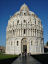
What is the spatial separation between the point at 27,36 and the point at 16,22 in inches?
337

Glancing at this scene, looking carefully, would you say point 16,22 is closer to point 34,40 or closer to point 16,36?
point 16,36

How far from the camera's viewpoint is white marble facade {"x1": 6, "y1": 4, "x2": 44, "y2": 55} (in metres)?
61.1

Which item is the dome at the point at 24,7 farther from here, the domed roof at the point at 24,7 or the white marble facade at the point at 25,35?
the white marble facade at the point at 25,35

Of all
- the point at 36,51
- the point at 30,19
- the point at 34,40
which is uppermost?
the point at 30,19

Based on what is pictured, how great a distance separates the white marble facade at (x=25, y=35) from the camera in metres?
61.1

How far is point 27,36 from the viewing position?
61125 millimetres

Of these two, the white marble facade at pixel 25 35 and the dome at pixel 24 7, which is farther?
the dome at pixel 24 7

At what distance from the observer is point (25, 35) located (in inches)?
2409

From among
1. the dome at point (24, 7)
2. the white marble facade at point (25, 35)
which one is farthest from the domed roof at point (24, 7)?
the white marble facade at point (25, 35)

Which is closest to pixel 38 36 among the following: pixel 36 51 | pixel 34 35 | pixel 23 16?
pixel 34 35

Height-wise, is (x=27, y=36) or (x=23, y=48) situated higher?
(x=27, y=36)

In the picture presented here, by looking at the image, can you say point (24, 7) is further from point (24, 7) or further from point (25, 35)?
point (25, 35)

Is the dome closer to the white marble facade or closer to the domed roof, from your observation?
the domed roof

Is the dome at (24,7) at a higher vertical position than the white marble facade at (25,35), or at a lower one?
higher
